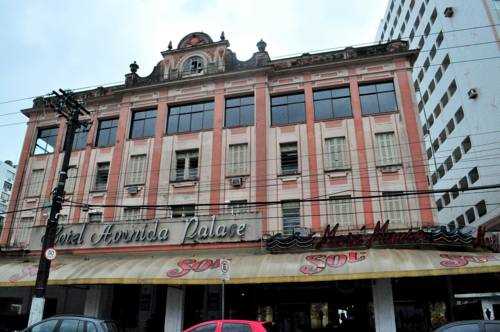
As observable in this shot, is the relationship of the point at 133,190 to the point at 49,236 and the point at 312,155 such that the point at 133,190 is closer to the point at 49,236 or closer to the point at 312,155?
the point at 49,236

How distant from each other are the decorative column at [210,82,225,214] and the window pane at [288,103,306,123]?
13.0 feet

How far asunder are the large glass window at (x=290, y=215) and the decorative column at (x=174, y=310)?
5936mm

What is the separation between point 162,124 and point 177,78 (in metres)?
3.10

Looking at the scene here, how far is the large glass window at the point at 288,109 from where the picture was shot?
76.1 feet

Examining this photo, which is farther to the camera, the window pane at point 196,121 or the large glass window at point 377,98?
the window pane at point 196,121

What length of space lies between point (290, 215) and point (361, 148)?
5.12 metres

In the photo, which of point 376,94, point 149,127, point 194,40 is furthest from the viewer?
point 194,40

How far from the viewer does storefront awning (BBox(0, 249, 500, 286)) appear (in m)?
14.4

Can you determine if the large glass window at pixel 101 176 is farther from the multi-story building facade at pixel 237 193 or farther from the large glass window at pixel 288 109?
the large glass window at pixel 288 109

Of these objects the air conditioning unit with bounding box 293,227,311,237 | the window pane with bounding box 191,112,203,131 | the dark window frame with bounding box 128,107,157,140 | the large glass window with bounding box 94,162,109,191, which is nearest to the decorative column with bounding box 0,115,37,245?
the large glass window with bounding box 94,162,109,191

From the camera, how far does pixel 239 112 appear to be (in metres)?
24.0

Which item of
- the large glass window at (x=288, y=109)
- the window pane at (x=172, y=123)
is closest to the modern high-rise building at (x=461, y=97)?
the large glass window at (x=288, y=109)

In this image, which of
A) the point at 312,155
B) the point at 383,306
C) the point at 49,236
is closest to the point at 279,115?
the point at 312,155

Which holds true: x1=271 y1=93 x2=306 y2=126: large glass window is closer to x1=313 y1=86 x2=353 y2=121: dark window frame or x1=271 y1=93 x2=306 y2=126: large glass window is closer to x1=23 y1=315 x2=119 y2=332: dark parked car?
x1=313 y1=86 x2=353 y2=121: dark window frame
